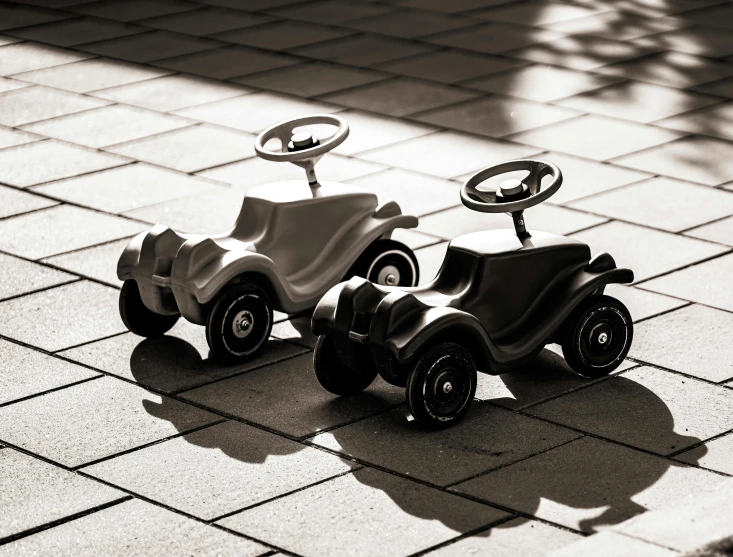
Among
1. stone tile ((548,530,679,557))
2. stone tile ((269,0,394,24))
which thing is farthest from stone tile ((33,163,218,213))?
stone tile ((548,530,679,557))

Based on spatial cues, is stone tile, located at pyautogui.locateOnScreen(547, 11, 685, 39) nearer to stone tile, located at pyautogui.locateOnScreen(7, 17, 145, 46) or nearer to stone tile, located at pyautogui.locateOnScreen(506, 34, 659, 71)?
stone tile, located at pyautogui.locateOnScreen(506, 34, 659, 71)

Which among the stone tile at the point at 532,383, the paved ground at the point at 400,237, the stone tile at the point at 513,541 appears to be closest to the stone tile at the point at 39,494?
the paved ground at the point at 400,237

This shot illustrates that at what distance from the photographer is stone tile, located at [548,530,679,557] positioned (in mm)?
4016

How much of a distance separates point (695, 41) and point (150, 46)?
449 cm

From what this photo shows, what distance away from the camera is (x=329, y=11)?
40.3 ft

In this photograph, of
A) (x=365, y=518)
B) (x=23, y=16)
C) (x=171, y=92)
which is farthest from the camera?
(x=23, y=16)

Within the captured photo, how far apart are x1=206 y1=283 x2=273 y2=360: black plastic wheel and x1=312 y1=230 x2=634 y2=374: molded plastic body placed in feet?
1.49

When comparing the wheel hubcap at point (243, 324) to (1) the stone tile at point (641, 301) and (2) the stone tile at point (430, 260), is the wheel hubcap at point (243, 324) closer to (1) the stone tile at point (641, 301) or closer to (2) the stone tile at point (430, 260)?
(2) the stone tile at point (430, 260)

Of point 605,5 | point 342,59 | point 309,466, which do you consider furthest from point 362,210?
point 605,5

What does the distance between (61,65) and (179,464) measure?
21.4ft

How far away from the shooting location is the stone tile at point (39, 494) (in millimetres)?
4574

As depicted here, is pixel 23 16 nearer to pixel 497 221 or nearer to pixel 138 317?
pixel 497 221

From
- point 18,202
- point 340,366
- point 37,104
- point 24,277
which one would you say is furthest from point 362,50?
point 340,366

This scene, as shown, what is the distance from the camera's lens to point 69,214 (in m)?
7.61
